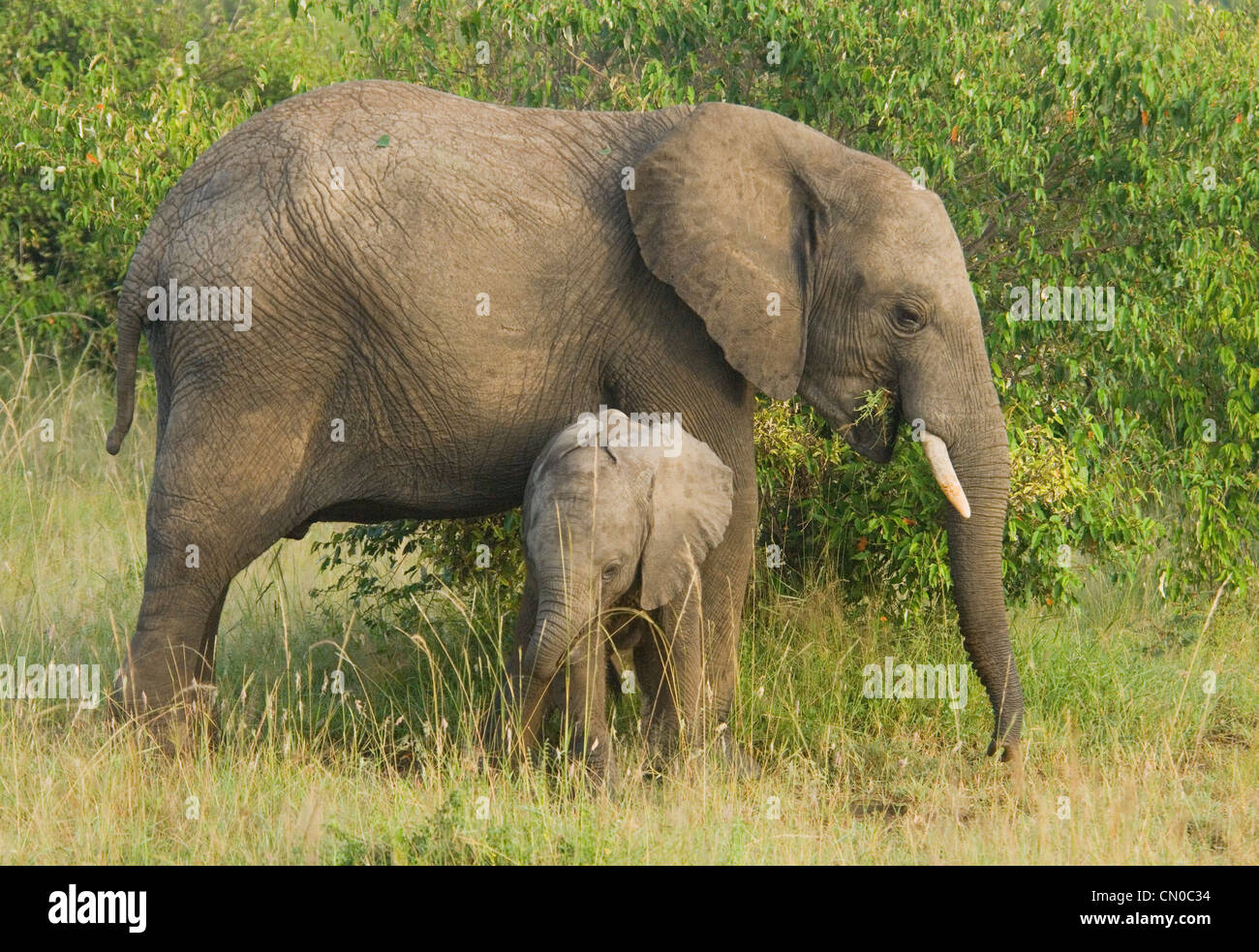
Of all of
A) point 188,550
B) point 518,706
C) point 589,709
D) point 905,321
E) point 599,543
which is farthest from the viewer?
point 905,321

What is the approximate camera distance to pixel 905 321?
7.16m

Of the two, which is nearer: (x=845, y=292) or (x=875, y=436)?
(x=845, y=292)

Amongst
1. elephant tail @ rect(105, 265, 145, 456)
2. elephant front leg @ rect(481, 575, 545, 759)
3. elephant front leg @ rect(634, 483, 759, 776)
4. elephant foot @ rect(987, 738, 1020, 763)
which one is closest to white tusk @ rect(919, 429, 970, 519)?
elephant front leg @ rect(634, 483, 759, 776)

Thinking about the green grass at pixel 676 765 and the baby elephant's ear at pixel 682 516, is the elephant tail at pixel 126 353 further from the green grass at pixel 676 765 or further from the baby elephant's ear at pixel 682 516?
the baby elephant's ear at pixel 682 516

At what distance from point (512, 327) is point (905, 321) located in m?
1.57

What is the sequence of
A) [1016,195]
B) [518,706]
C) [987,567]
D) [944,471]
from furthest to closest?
[1016,195]
[987,567]
[944,471]
[518,706]

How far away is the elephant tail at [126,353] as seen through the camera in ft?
22.9

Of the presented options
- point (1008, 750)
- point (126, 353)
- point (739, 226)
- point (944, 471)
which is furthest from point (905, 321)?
point (126, 353)

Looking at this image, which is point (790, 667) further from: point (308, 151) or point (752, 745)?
point (308, 151)

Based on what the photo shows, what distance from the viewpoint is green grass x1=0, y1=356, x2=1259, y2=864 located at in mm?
6055

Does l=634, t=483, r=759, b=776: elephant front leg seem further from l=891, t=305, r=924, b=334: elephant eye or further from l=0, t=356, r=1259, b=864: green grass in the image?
l=891, t=305, r=924, b=334: elephant eye

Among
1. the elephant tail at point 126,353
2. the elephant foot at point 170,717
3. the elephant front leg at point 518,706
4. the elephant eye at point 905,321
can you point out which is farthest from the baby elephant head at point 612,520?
the elephant tail at point 126,353

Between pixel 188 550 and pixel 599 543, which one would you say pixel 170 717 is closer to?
pixel 188 550

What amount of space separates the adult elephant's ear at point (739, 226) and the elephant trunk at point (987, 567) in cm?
81
